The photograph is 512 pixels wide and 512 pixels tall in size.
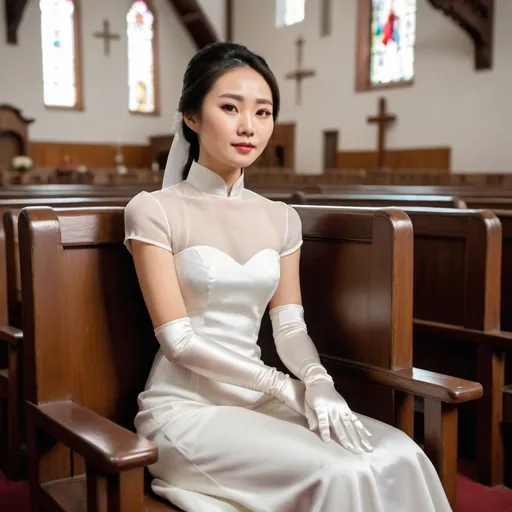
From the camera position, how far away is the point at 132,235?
1566mm

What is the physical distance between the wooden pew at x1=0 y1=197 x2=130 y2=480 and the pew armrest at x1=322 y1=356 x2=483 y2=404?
1130 millimetres

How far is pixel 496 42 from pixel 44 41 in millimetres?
8680

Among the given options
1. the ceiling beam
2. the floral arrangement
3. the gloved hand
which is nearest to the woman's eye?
the gloved hand

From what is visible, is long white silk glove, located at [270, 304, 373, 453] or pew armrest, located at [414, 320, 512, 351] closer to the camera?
long white silk glove, located at [270, 304, 373, 453]

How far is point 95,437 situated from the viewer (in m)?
1.27

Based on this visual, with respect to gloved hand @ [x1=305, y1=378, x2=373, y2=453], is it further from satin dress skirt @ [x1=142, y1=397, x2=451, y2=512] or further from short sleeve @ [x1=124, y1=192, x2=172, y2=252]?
short sleeve @ [x1=124, y1=192, x2=172, y2=252]

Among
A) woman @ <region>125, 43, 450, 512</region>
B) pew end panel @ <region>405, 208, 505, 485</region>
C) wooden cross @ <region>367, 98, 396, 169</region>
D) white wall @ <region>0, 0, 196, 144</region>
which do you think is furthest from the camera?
white wall @ <region>0, 0, 196, 144</region>

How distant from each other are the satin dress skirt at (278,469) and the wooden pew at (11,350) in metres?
1.02

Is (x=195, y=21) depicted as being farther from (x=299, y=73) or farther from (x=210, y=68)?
(x=210, y=68)

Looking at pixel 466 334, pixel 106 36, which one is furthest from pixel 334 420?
pixel 106 36

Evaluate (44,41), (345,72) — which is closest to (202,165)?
(345,72)

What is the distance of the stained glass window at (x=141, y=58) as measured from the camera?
15852 mm

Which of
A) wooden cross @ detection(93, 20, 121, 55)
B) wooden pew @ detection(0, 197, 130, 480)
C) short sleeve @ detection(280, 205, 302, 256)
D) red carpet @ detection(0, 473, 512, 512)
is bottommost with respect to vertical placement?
red carpet @ detection(0, 473, 512, 512)

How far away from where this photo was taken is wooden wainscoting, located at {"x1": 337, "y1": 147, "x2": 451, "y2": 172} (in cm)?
1187
